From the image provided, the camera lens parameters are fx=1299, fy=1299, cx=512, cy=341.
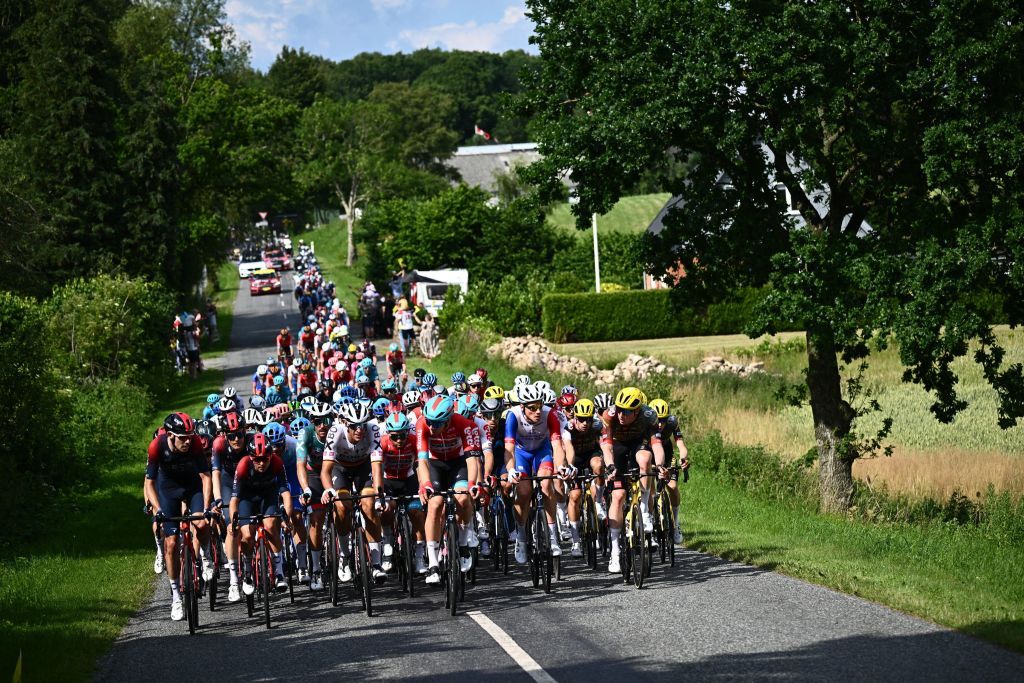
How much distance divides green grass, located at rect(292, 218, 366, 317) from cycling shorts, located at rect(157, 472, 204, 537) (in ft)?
178

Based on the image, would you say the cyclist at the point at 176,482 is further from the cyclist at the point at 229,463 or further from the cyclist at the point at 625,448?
the cyclist at the point at 625,448

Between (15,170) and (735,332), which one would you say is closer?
(15,170)

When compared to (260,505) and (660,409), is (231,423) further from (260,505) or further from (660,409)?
(660,409)

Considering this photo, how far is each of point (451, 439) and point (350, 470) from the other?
1.16 meters

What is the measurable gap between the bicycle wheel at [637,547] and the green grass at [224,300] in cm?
4334

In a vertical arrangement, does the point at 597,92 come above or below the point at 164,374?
above

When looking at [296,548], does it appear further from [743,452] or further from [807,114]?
[743,452]

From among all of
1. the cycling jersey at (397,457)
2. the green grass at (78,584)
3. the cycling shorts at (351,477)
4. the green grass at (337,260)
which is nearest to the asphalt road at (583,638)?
the green grass at (78,584)

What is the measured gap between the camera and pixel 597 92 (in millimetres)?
18906

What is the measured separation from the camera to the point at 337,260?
103 meters

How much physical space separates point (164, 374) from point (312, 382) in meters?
13.9

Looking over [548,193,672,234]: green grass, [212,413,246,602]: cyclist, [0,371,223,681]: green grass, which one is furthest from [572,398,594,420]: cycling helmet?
[548,193,672,234]: green grass

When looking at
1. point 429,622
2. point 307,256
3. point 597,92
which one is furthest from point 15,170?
point 307,256

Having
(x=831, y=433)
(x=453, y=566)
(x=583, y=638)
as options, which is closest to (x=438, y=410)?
(x=453, y=566)
